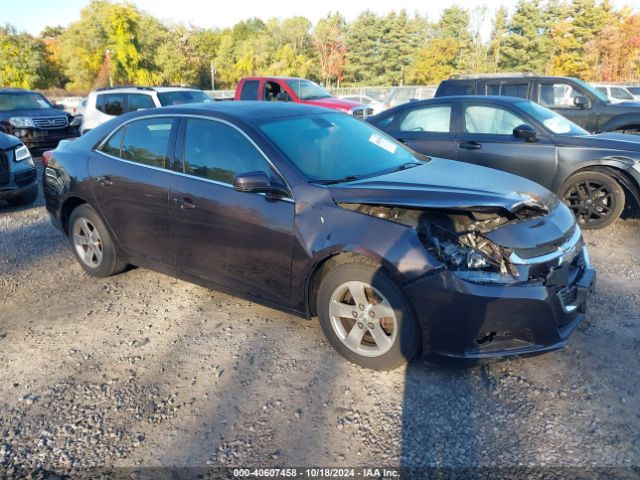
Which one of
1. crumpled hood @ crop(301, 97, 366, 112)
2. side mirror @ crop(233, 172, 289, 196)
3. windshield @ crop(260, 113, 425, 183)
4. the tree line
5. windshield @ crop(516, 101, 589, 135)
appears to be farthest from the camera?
the tree line

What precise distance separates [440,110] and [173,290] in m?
4.25

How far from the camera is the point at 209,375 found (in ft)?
10.5

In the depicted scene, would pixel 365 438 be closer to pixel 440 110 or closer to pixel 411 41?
pixel 440 110

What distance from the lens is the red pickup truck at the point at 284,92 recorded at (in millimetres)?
13617

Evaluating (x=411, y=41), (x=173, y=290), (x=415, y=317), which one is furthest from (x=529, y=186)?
(x=411, y=41)

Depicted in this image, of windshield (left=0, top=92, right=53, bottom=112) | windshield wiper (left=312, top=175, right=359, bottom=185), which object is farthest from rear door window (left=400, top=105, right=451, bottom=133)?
windshield (left=0, top=92, right=53, bottom=112)

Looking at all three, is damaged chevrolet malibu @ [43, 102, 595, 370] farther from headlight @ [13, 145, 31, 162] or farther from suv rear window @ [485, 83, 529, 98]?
suv rear window @ [485, 83, 529, 98]

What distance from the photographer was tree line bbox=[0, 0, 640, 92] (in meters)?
42.7

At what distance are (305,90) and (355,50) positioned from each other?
49.3m

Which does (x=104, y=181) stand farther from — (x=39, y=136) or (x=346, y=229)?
(x=39, y=136)

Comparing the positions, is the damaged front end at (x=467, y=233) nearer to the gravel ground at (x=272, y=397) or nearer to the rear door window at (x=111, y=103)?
the gravel ground at (x=272, y=397)

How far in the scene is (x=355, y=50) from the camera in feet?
196

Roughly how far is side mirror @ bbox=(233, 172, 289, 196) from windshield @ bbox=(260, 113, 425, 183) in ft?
0.74

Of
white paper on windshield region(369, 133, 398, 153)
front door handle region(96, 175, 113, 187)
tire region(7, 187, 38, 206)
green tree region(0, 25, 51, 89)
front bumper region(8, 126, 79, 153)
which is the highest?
green tree region(0, 25, 51, 89)
